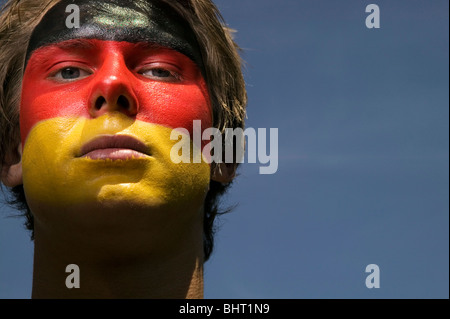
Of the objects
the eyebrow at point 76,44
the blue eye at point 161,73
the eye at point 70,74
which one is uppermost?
the eyebrow at point 76,44

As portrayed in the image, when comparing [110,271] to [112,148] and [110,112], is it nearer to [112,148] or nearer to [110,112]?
[112,148]

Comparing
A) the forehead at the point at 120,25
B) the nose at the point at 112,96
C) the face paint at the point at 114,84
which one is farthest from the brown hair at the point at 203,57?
the nose at the point at 112,96

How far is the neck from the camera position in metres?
5.41

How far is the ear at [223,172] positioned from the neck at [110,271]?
0.80 meters

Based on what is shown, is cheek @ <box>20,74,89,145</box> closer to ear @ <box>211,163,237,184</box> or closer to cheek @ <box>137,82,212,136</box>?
cheek @ <box>137,82,212,136</box>

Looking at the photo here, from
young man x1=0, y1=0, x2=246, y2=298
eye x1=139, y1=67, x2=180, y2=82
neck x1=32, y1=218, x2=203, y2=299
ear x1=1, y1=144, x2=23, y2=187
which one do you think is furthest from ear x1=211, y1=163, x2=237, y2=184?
ear x1=1, y1=144, x2=23, y2=187

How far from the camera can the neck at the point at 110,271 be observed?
541 centimetres

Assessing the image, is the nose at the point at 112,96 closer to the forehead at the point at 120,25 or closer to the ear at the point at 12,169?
the forehead at the point at 120,25

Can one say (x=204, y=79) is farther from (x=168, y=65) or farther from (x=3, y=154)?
(x=3, y=154)

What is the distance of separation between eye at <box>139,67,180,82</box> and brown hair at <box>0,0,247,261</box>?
0.45m
